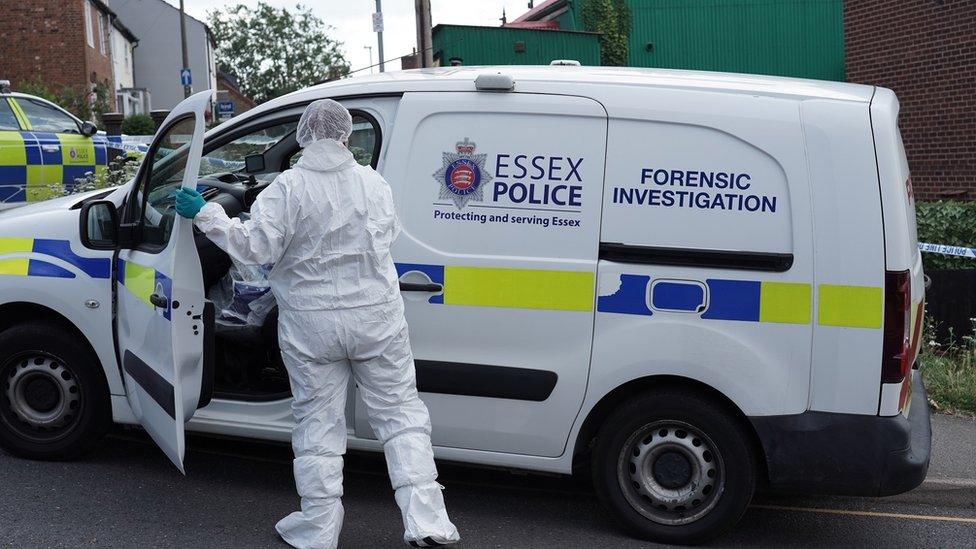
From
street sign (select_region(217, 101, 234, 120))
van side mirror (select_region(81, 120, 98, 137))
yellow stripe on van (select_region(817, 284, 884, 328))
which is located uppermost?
street sign (select_region(217, 101, 234, 120))

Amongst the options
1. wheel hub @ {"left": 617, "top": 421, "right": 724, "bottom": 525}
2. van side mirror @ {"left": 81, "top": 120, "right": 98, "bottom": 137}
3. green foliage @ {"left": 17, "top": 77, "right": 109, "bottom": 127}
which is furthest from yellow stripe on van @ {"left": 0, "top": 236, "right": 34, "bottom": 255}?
green foliage @ {"left": 17, "top": 77, "right": 109, "bottom": 127}

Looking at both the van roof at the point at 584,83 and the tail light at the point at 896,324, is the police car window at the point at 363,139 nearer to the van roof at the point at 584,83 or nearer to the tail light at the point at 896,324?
the van roof at the point at 584,83

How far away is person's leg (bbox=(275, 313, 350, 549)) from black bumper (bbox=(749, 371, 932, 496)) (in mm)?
1676

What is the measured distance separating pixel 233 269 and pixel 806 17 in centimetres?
2387

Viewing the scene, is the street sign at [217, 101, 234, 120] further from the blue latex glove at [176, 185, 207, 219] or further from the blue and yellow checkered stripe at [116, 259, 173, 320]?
the blue latex glove at [176, 185, 207, 219]

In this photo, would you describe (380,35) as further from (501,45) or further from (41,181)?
(41,181)

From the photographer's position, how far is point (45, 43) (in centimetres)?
2988

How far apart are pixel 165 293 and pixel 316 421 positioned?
2.78 ft

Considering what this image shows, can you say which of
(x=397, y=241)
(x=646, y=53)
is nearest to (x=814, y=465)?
(x=397, y=241)

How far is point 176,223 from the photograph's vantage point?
4.36 m

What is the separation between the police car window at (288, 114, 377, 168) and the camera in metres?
4.90

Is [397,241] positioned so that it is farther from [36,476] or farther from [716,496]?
[36,476]

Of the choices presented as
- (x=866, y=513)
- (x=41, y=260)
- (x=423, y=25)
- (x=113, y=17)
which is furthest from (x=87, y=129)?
(x=113, y=17)

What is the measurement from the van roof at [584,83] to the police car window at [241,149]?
28 cm
